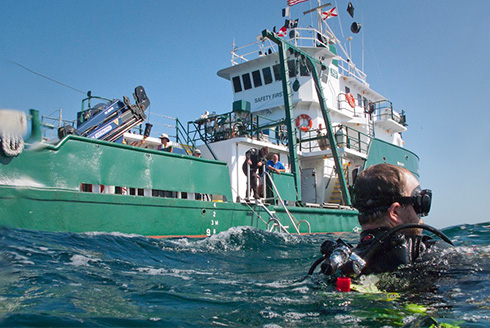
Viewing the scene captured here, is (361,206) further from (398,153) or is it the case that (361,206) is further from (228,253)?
(398,153)

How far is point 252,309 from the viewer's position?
2090 millimetres

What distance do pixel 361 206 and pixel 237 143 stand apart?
9.21m

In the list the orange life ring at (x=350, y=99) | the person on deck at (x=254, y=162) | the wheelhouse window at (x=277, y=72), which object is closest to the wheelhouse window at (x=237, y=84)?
the wheelhouse window at (x=277, y=72)

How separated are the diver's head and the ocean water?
0.28 meters

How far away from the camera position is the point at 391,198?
2168 mm

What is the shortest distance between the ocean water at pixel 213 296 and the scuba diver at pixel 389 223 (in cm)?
10

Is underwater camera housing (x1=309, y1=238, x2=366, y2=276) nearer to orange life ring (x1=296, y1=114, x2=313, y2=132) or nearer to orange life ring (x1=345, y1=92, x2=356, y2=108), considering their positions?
orange life ring (x1=296, y1=114, x2=313, y2=132)

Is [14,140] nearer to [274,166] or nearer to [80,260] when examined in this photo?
[80,260]

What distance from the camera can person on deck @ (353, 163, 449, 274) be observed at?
2066 millimetres

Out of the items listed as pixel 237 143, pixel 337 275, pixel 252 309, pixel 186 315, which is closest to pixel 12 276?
pixel 186 315

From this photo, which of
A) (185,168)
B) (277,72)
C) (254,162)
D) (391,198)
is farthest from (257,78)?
(391,198)

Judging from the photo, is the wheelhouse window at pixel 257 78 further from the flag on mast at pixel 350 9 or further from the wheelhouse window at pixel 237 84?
the flag on mast at pixel 350 9

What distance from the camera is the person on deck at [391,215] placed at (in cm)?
207

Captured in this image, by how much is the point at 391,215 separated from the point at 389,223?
4cm
